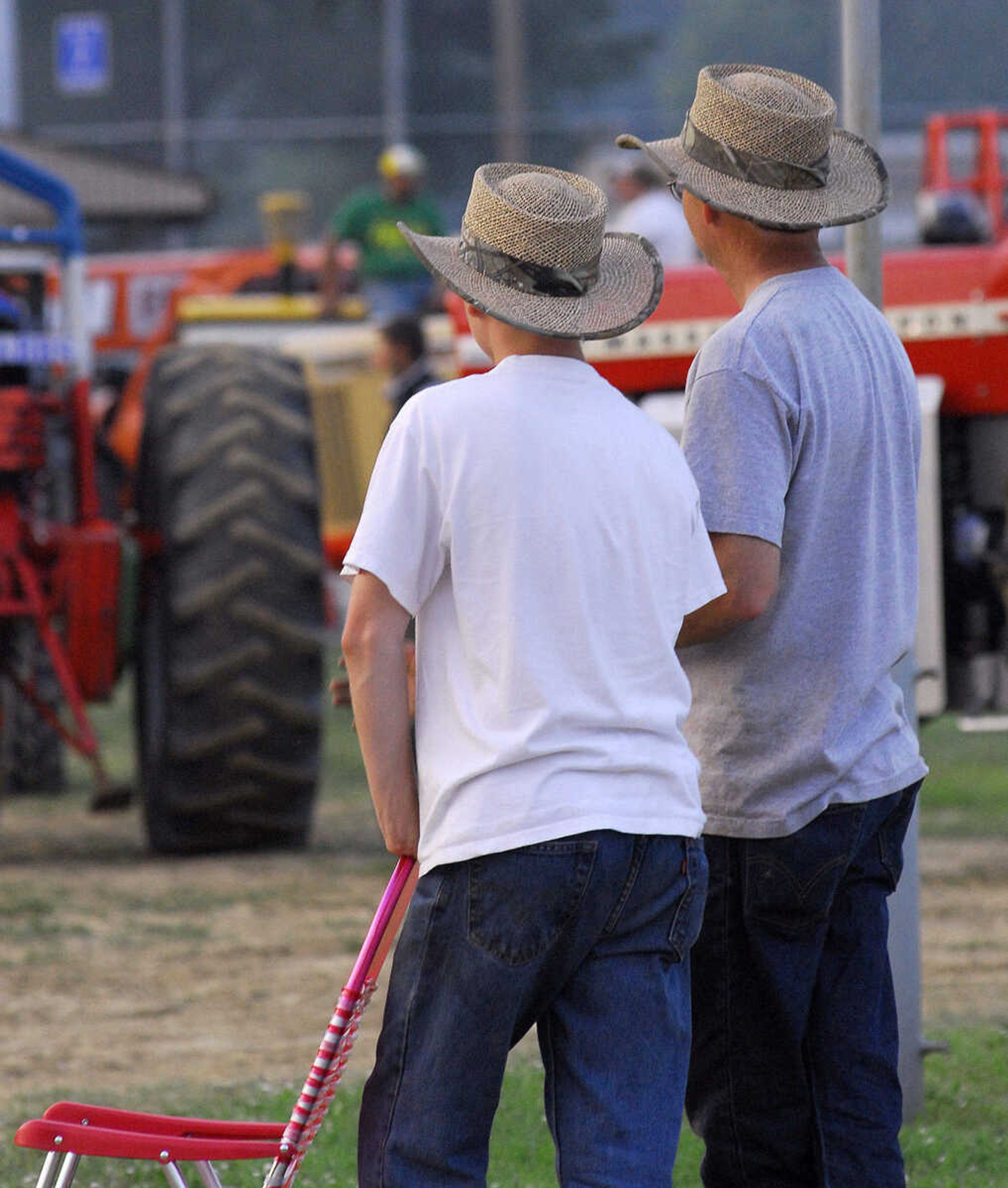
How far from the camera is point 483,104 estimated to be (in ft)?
84.4

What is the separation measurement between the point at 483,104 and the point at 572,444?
77.9ft

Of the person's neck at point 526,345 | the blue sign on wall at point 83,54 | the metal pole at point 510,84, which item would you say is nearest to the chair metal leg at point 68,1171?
the person's neck at point 526,345

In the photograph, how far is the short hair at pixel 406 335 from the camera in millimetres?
9773

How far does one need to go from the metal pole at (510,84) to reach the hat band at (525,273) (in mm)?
21663

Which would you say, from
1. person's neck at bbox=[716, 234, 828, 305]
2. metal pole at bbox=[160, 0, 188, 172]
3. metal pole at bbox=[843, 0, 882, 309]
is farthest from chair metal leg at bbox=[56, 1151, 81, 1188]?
metal pole at bbox=[160, 0, 188, 172]

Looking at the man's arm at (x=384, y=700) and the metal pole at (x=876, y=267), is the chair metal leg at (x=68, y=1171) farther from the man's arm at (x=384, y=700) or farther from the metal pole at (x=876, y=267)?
the metal pole at (x=876, y=267)

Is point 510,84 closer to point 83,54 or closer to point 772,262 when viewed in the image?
point 83,54

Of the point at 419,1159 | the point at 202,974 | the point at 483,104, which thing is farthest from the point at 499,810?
the point at 483,104

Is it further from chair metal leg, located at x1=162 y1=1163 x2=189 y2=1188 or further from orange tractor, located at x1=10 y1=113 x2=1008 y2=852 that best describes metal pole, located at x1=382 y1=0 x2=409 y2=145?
chair metal leg, located at x1=162 y1=1163 x2=189 y2=1188

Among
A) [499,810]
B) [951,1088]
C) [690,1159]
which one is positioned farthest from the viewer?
[951,1088]

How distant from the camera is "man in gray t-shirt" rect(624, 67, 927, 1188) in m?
2.89

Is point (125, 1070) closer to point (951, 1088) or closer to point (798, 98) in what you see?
point (951, 1088)

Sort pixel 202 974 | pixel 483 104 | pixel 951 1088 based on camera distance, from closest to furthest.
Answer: pixel 951 1088, pixel 202 974, pixel 483 104

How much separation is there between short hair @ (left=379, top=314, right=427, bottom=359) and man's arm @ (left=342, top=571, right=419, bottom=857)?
720 centimetres
